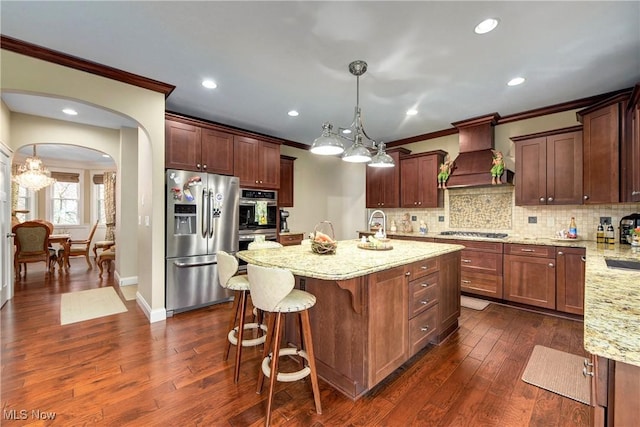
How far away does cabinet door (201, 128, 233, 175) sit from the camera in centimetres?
384

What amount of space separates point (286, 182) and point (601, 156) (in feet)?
14.7

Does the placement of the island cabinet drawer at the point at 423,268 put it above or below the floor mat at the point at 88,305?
above

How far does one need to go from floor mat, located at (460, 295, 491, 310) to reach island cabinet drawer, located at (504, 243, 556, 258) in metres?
0.77

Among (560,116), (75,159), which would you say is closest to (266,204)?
(560,116)

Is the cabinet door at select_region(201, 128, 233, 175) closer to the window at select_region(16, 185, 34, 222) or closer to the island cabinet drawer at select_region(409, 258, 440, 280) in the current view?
the island cabinet drawer at select_region(409, 258, 440, 280)

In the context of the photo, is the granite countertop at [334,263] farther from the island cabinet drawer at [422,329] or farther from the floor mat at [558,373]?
the floor mat at [558,373]

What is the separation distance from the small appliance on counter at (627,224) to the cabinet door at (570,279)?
1.76 ft

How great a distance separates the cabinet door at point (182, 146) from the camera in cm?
352

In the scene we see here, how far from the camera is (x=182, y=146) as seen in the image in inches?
143

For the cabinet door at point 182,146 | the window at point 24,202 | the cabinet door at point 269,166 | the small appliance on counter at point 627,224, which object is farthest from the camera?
the window at point 24,202

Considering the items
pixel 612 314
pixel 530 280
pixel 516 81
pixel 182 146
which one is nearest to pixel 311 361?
pixel 612 314

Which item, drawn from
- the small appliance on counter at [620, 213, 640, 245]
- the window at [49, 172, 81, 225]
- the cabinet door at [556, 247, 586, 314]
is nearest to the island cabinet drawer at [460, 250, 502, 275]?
the cabinet door at [556, 247, 586, 314]

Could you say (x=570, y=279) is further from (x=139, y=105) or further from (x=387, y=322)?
(x=139, y=105)

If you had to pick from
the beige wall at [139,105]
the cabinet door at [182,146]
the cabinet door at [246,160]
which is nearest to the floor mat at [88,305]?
the beige wall at [139,105]
